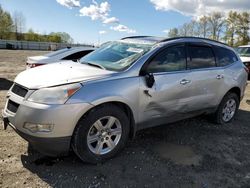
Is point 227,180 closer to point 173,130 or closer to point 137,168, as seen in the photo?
point 137,168

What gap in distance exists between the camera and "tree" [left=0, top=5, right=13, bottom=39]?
70312 mm

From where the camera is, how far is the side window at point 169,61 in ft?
14.4

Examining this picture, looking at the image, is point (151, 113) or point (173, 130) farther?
point (173, 130)

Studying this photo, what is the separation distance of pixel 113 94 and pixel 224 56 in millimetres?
3056

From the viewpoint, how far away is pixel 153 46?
4.53 m

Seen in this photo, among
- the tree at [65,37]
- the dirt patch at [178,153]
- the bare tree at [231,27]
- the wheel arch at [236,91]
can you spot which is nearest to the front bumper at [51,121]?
the dirt patch at [178,153]

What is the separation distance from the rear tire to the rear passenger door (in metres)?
0.32

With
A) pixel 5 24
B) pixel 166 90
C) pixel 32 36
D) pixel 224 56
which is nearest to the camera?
pixel 166 90

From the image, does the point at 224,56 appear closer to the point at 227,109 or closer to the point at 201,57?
the point at 201,57

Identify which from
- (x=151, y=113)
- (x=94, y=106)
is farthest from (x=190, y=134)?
(x=94, y=106)

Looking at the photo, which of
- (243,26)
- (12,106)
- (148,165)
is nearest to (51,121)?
(12,106)

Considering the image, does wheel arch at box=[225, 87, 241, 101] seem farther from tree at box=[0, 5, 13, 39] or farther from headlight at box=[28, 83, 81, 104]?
tree at box=[0, 5, 13, 39]

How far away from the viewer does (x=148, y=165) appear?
3.97 metres

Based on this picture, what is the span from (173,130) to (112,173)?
208cm
